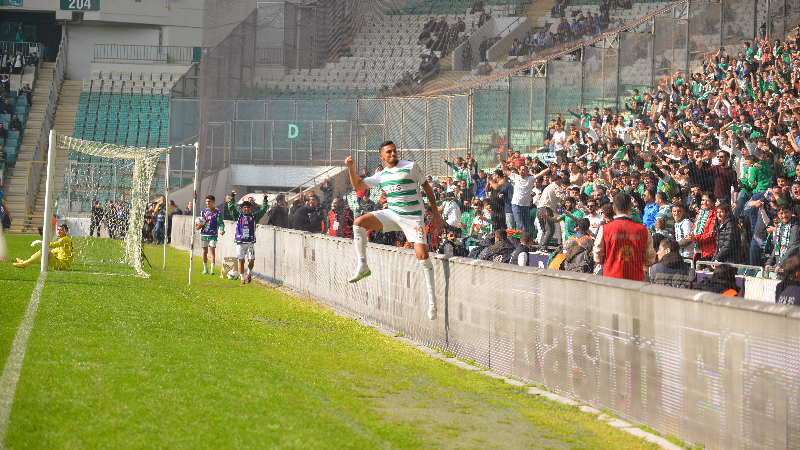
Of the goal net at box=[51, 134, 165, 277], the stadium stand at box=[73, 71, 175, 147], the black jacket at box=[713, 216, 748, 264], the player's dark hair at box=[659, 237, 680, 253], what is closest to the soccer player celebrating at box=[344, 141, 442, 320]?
the player's dark hair at box=[659, 237, 680, 253]

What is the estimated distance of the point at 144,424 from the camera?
18.8 ft

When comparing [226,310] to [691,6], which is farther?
[691,6]

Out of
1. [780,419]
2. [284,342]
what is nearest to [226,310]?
[284,342]

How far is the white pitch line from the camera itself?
5795 millimetres

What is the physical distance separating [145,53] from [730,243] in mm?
46580

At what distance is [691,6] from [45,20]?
43844mm

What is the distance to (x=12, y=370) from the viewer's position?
725cm

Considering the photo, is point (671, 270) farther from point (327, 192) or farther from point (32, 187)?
point (32, 187)

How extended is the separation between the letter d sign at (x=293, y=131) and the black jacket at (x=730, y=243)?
81.5 ft

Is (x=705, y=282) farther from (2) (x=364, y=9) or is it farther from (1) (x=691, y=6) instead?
(2) (x=364, y=9)

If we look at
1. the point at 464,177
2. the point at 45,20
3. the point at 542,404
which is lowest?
the point at 542,404

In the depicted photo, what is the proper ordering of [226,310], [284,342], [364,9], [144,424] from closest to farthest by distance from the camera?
[144,424] → [284,342] → [226,310] → [364,9]

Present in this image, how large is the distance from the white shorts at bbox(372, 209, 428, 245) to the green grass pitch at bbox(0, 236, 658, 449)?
1.36 m

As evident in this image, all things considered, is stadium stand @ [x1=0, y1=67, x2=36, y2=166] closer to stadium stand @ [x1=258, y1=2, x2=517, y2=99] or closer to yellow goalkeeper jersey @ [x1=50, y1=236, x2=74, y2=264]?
stadium stand @ [x1=258, y1=2, x2=517, y2=99]
